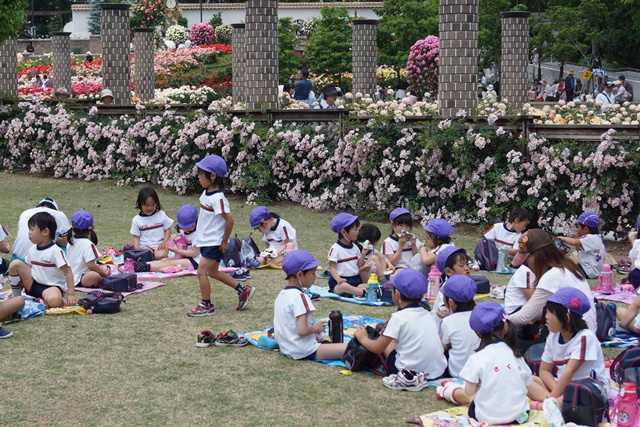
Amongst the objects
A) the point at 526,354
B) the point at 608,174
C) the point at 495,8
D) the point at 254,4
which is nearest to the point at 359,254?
the point at 526,354

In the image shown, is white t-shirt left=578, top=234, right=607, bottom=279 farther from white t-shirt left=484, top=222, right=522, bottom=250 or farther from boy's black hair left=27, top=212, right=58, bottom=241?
boy's black hair left=27, top=212, right=58, bottom=241

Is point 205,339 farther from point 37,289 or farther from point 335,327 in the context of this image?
point 37,289

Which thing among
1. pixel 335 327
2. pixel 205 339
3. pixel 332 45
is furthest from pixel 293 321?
pixel 332 45

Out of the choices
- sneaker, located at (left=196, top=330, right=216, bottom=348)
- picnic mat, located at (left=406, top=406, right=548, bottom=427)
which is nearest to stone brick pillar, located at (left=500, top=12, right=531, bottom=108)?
sneaker, located at (left=196, top=330, right=216, bottom=348)

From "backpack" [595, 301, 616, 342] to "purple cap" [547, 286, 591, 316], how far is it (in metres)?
1.88

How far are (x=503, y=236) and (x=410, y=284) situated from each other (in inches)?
187

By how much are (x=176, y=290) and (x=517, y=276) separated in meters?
3.93

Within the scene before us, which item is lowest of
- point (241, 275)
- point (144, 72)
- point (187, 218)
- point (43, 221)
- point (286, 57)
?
point (241, 275)

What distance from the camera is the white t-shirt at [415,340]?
686 centimetres

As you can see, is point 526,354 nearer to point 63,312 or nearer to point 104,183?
point 63,312

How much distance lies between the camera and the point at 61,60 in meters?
32.5

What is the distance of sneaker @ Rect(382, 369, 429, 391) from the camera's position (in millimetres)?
6781

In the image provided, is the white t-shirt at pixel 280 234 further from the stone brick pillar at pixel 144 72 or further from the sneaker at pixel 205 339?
the stone brick pillar at pixel 144 72

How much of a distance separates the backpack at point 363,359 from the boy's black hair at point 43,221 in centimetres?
337
